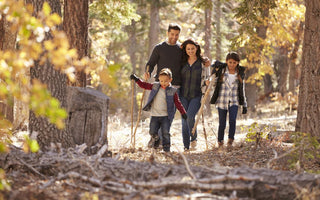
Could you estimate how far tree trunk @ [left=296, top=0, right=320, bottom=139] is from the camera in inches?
297

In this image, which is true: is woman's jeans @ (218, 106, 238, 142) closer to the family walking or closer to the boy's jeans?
→ the family walking

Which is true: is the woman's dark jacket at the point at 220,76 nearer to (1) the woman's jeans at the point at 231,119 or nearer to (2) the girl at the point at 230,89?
(2) the girl at the point at 230,89

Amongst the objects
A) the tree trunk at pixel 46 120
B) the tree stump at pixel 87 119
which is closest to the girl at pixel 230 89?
the tree stump at pixel 87 119

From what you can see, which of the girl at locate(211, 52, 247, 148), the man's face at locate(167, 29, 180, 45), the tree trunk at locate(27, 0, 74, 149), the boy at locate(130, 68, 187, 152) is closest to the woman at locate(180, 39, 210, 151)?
the man's face at locate(167, 29, 180, 45)

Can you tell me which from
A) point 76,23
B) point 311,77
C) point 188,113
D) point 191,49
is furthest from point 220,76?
point 76,23

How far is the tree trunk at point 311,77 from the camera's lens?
7.53 m

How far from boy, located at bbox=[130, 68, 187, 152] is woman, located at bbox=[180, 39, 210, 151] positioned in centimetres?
52

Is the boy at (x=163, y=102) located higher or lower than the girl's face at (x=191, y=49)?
lower

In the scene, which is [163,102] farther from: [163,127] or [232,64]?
[232,64]

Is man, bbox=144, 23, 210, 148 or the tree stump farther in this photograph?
man, bbox=144, 23, 210, 148

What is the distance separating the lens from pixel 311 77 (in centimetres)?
760

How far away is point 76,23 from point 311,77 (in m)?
4.63

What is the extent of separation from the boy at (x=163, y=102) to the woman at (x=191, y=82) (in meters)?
0.52

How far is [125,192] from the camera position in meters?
3.69
